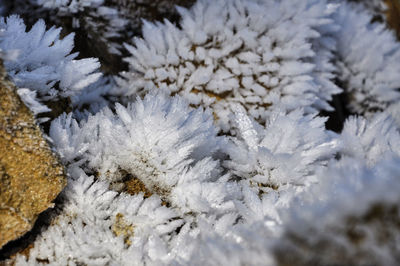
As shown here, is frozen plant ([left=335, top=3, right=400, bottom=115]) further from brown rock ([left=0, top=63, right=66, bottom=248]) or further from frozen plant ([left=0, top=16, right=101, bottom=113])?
brown rock ([left=0, top=63, right=66, bottom=248])

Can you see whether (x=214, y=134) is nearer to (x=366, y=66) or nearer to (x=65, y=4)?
(x=65, y=4)

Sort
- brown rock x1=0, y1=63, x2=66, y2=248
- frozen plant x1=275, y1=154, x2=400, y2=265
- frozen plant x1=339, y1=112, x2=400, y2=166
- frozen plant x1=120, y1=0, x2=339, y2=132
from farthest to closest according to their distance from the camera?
1. frozen plant x1=120, y1=0, x2=339, y2=132
2. frozen plant x1=339, y1=112, x2=400, y2=166
3. brown rock x1=0, y1=63, x2=66, y2=248
4. frozen plant x1=275, y1=154, x2=400, y2=265

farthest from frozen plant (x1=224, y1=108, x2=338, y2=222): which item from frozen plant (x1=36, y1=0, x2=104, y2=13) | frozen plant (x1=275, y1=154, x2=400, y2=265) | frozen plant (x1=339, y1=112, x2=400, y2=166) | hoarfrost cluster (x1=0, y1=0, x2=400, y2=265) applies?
frozen plant (x1=36, y1=0, x2=104, y2=13)

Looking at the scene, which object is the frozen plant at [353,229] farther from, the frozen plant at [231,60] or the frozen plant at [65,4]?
the frozen plant at [65,4]

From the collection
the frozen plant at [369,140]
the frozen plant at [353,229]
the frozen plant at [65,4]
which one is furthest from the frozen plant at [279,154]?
the frozen plant at [65,4]

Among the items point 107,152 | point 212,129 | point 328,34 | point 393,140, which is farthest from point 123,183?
point 328,34

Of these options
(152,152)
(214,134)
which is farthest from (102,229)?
(214,134)
